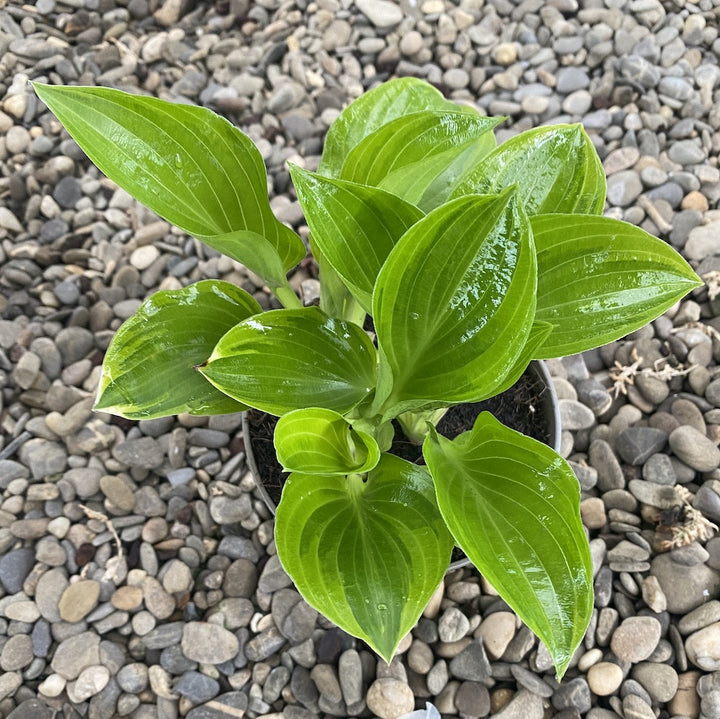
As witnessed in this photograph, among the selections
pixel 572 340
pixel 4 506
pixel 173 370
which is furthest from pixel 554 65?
pixel 4 506

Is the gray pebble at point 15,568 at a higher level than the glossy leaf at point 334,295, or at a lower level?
lower

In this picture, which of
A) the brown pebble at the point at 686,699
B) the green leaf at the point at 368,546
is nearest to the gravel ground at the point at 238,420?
the brown pebble at the point at 686,699

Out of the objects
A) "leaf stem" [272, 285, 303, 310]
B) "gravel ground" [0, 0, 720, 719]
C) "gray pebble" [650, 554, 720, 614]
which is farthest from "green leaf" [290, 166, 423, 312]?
"gray pebble" [650, 554, 720, 614]

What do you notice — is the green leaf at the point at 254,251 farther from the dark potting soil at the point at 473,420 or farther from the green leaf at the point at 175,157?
the dark potting soil at the point at 473,420

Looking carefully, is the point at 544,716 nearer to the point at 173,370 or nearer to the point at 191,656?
the point at 191,656

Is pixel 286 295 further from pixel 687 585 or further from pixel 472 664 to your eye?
pixel 687 585

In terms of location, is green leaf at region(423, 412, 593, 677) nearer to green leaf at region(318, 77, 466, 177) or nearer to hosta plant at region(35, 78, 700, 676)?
hosta plant at region(35, 78, 700, 676)
